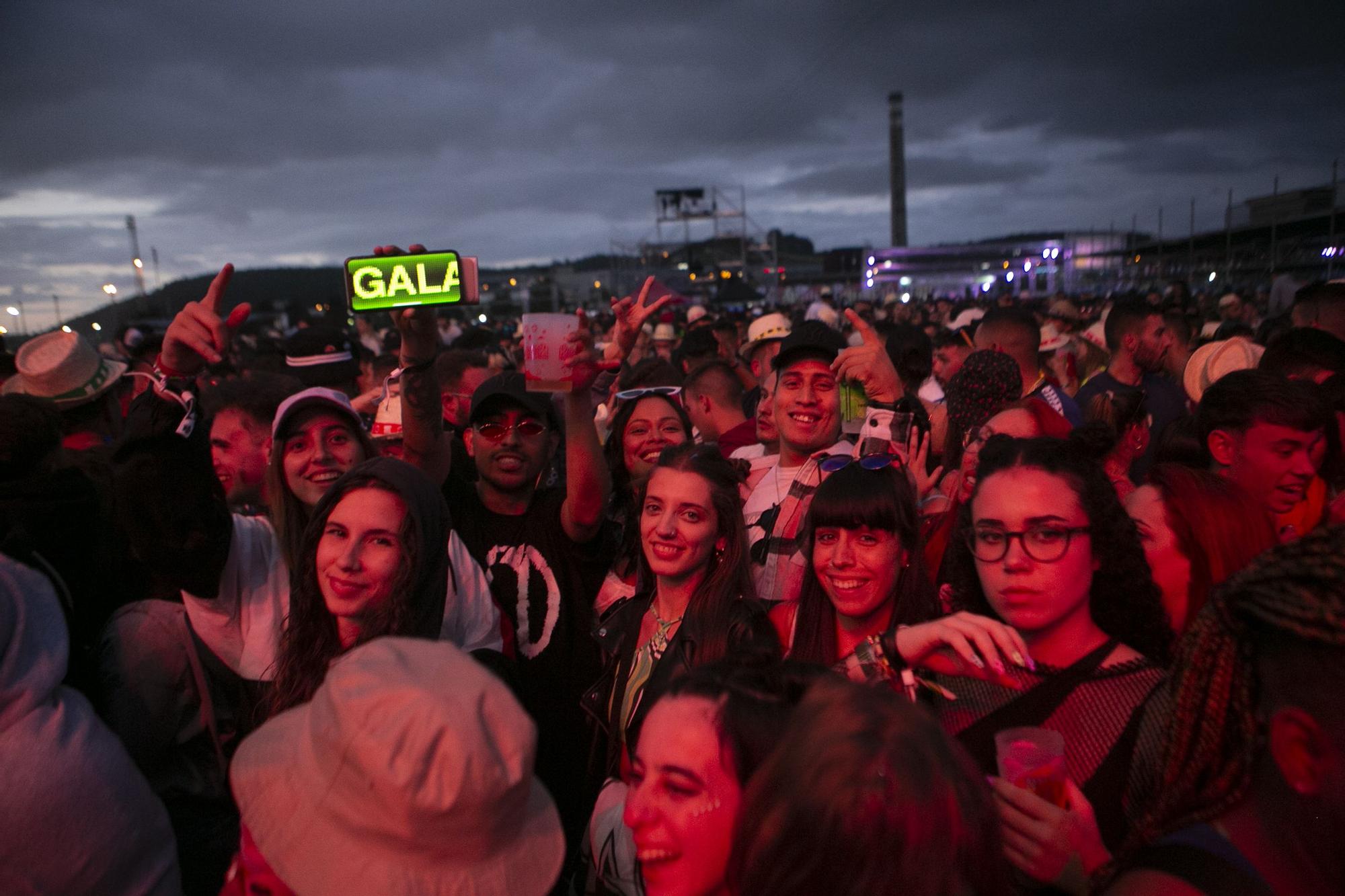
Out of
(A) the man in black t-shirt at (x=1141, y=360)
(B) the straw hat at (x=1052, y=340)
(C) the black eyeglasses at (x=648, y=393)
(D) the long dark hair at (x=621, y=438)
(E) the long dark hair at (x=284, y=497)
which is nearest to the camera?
(E) the long dark hair at (x=284, y=497)

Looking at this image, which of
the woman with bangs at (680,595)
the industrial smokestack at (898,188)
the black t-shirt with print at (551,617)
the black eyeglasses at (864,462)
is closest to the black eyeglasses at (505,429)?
the black t-shirt with print at (551,617)

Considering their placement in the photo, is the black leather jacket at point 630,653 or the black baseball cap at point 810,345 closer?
the black leather jacket at point 630,653

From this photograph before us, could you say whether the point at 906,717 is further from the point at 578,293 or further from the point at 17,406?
the point at 578,293

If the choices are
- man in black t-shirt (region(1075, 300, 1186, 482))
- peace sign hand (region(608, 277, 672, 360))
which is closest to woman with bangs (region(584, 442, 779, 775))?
peace sign hand (region(608, 277, 672, 360))

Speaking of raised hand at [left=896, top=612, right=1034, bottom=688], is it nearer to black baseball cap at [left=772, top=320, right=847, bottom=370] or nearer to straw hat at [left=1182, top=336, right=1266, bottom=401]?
black baseball cap at [left=772, top=320, right=847, bottom=370]

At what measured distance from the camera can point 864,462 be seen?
2631 mm

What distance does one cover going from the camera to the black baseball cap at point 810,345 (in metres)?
3.66

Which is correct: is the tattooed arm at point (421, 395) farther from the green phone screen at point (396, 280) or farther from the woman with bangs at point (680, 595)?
the woman with bangs at point (680, 595)

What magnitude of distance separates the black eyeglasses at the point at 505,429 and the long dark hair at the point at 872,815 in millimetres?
2359

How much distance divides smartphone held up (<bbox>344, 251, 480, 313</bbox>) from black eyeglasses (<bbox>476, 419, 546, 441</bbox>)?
67 cm

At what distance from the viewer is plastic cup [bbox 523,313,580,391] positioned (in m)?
2.97

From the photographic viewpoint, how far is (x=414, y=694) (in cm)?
136

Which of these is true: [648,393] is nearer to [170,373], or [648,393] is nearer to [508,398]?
[508,398]

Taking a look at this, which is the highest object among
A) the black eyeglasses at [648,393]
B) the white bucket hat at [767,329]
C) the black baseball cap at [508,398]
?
the white bucket hat at [767,329]
